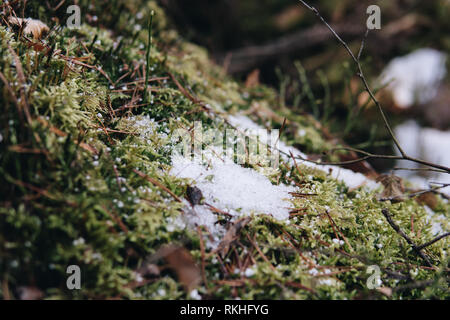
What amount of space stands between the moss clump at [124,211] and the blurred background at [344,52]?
278 centimetres

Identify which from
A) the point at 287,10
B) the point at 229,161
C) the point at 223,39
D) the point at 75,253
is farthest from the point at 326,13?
the point at 75,253

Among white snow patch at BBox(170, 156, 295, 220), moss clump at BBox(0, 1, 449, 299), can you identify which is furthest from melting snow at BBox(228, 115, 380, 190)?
white snow patch at BBox(170, 156, 295, 220)

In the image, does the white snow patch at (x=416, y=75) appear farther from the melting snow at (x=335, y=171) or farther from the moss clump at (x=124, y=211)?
the moss clump at (x=124, y=211)

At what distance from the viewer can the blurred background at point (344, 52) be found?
4609 millimetres

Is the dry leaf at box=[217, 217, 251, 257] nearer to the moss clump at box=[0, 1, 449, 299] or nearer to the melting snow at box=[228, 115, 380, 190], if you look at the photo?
the moss clump at box=[0, 1, 449, 299]

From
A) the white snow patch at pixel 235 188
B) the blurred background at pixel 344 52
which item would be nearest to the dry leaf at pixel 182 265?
the white snow patch at pixel 235 188

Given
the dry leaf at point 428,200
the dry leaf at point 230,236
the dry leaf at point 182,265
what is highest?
the dry leaf at point 428,200

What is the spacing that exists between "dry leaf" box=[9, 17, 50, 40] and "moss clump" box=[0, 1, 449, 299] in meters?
0.06

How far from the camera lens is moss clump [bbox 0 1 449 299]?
1.27m

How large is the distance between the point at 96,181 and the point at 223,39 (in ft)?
14.0

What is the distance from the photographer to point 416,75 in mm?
4719

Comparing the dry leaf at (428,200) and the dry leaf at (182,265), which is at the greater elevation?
the dry leaf at (428,200)

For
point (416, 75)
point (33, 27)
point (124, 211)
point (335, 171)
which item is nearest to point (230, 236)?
point (124, 211)

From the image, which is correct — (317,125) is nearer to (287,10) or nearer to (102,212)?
(102,212)
